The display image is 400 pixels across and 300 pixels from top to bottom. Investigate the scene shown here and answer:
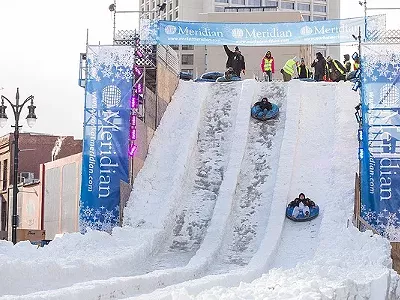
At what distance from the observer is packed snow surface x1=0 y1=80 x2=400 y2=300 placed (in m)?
10.8

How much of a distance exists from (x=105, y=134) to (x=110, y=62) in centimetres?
173

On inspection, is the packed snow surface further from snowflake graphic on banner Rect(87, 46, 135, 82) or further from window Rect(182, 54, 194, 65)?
window Rect(182, 54, 194, 65)

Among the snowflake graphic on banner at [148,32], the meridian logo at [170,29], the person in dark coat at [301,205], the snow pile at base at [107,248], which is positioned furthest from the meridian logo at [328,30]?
the person in dark coat at [301,205]

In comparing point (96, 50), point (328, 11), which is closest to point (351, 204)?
point (96, 50)

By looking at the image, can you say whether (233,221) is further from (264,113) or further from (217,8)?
(217,8)

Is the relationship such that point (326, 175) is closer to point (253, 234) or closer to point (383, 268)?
point (253, 234)

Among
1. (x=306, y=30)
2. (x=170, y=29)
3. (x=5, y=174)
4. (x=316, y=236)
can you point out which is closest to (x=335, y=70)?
(x=306, y=30)

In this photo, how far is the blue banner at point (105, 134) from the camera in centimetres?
1842

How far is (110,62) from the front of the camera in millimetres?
19375

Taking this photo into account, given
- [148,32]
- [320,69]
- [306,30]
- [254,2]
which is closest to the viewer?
[148,32]

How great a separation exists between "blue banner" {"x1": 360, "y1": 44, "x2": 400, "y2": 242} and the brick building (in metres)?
18.7

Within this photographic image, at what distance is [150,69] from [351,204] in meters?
7.27

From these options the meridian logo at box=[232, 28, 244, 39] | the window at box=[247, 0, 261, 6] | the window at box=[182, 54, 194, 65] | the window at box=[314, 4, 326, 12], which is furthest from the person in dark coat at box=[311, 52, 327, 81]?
the window at box=[314, 4, 326, 12]

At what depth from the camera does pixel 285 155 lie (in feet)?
64.1
